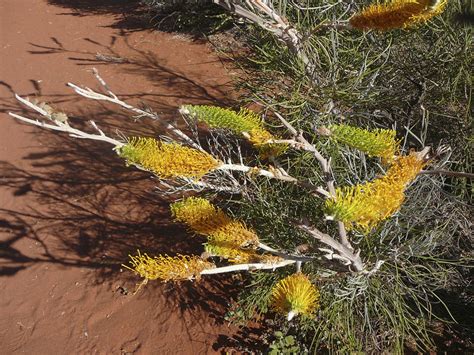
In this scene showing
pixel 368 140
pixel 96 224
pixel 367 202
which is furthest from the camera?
pixel 96 224

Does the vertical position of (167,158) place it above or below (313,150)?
above

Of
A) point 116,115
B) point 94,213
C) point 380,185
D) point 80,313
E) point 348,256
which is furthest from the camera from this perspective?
point 116,115

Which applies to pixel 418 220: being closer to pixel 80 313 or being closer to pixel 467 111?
pixel 467 111

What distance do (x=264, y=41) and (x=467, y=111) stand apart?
155 cm

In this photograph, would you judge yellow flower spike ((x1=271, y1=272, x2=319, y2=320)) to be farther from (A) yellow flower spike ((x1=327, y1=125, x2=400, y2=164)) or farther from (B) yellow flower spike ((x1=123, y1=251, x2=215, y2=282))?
(A) yellow flower spike ((x1=327, y1=125, x2=400, y2=164))

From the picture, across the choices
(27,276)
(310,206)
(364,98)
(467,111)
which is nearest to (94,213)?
(27,276)

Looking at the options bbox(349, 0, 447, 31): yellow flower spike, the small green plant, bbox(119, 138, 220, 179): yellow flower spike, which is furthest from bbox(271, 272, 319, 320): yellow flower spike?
the small green plant

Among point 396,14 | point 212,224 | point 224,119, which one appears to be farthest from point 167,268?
point 396,14

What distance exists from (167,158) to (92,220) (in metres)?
4.08

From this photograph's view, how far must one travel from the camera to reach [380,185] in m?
1.26

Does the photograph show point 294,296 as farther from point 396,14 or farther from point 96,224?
point 96,224

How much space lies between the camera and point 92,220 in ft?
16.9

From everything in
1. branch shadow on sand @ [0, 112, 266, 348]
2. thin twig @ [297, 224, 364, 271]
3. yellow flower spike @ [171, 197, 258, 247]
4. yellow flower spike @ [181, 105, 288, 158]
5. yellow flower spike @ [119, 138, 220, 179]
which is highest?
yellow flower spike @ [181, 105, 288, 158]

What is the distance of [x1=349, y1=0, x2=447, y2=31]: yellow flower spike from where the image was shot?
1459 mm
